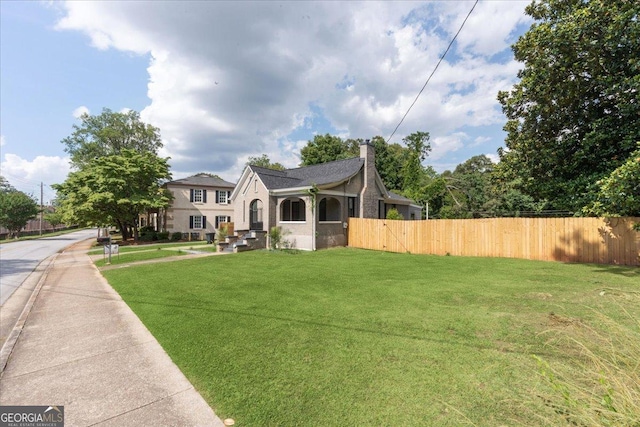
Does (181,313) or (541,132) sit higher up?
(541,132)

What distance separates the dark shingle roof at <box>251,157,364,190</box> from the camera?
732 inches

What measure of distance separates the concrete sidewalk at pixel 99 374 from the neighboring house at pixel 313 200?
11582 mm

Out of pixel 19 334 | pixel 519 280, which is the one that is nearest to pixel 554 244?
pixel 519 280

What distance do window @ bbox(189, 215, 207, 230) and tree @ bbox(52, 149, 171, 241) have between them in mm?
4064

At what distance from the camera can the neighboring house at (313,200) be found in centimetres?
1739

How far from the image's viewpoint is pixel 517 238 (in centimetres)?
1377

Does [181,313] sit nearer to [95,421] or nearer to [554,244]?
[95,421]

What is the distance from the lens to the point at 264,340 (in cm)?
445

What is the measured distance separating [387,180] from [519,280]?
30.7 m

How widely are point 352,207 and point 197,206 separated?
19.3 meters

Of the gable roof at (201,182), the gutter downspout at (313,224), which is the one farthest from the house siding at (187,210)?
the gutter downspout at (313,224)

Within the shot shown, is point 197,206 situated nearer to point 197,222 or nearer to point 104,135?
point 197,222

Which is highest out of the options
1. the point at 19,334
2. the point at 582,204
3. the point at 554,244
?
the point at 582,204

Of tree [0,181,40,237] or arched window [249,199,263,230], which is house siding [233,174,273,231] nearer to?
arched window [249,199,263,230]
